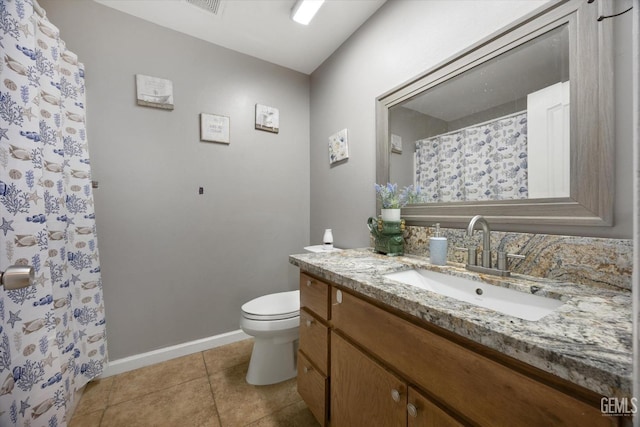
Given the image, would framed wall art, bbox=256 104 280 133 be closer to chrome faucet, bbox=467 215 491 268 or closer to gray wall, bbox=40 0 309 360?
gray wall, bbox=40 0 309 360

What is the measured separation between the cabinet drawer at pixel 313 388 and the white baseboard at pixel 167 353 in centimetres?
101

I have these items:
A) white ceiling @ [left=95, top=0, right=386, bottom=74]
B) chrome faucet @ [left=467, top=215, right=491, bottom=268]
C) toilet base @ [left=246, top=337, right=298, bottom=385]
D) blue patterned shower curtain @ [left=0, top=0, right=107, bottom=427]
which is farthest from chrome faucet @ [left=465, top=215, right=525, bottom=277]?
blue patterned shower curtain @ [left=0, top=0, right=107, bottom=427]

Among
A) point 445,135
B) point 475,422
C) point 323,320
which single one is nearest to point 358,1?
point 445,135

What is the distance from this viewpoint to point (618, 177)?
2.39 ft

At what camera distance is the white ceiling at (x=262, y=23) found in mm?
1582

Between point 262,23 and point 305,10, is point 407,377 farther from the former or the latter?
point 262,23

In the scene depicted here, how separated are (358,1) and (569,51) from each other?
4.06 feet

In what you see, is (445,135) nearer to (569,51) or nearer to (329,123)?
(569,51)

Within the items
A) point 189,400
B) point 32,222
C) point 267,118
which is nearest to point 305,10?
point 267,118

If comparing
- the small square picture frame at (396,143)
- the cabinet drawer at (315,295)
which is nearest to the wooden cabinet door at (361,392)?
the cabinet drawer at (315,295)

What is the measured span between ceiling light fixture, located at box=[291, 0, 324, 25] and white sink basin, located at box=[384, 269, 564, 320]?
169 centimetres

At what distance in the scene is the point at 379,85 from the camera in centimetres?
160

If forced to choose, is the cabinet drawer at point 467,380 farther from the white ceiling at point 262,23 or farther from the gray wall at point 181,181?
the white ceiling at point 262,23

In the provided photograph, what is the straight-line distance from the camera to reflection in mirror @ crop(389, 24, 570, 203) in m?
0.86
